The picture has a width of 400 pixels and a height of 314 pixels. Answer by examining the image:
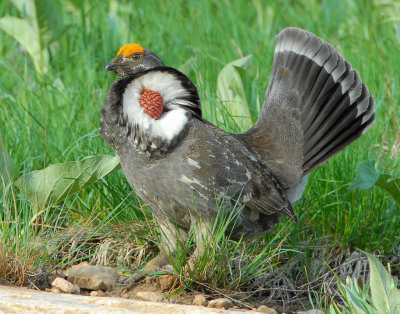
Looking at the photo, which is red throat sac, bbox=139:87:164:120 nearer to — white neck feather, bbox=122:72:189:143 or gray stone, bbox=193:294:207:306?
white neck feather, bbox=122:72:189:143

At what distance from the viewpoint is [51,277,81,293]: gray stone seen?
131 inches

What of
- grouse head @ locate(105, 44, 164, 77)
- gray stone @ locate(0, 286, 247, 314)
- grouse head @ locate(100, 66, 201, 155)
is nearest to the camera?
gray stone @ locate(0, 286, 247, 314)

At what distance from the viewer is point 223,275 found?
3434 mm

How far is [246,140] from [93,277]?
4.52 feet

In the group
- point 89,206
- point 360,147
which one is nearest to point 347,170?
point 360,147

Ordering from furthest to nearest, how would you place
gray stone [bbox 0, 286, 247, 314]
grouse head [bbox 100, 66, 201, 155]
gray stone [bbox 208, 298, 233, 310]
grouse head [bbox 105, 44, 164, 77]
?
grouse head [bbox 105, 44, 164, 77] < grouse head [bbox 100, 66, 201, 155] < gray stone [bbox 208, 298, 233, 310] < gray stone [bbox 0, 286, 247, 314]

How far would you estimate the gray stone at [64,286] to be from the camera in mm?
3336

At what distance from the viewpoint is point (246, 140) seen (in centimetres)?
420

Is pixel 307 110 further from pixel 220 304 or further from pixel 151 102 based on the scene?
pixel 220 304

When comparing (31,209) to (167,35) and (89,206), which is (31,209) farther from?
(167,35)

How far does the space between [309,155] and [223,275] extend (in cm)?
123

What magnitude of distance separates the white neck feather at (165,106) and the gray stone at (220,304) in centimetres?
89

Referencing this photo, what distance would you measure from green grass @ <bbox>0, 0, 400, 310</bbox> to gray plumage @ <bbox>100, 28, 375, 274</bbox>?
10.1 inches

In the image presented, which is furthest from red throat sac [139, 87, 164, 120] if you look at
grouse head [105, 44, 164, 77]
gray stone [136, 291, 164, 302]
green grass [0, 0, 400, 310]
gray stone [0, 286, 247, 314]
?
gray stone [0, 286, 247, 314]
